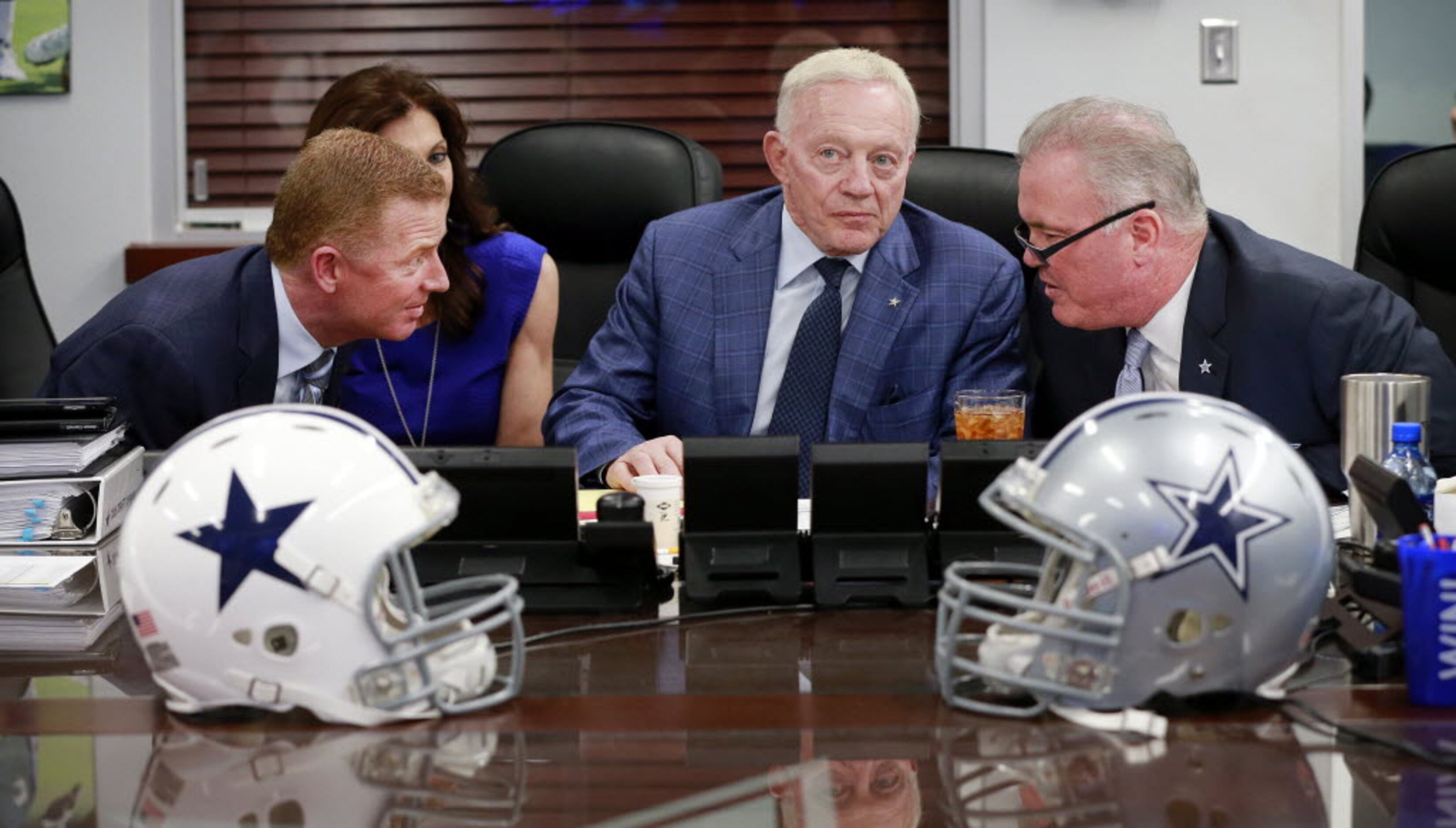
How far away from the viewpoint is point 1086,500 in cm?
122

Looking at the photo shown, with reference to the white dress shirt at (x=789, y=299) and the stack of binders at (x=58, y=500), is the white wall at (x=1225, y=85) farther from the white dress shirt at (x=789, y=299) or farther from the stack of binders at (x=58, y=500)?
the stack of binders at (x=58, y=500)

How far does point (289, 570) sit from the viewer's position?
1.22m

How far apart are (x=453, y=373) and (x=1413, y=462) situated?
1564 millimetres

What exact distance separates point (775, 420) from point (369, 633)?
1.38 m

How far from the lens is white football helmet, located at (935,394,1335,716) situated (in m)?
1.21

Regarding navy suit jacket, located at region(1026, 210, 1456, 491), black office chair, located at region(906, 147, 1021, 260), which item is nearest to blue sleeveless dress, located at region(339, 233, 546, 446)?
black office chair, located at region(906, 147, 1021, 260)

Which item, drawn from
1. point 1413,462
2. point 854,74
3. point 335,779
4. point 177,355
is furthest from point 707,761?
point 854,74

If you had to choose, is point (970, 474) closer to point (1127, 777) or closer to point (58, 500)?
point (1127, 777)

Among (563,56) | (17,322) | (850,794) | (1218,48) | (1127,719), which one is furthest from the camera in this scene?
(563,56)

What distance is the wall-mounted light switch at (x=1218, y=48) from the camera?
3.77 meters

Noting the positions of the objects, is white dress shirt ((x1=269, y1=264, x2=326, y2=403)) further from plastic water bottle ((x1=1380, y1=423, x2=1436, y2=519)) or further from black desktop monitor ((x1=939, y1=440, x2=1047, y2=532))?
plastic water bottle ((x1=1380, y1=423, x2=1436, y2=519))

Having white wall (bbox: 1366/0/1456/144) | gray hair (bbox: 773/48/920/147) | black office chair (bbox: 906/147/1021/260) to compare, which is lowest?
black office chair (bbox: 906/147/1021/260)

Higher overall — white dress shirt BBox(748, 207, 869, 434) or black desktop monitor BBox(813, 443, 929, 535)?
white dress shirt BBox(748, 207, 869, 434)

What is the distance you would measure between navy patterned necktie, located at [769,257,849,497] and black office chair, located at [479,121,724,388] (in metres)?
0.61
